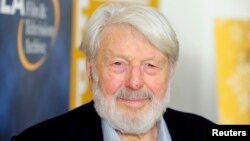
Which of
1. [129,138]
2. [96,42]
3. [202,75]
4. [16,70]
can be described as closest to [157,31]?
[96,42]

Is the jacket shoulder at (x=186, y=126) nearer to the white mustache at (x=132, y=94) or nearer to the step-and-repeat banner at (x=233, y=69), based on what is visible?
the white mustache at (x=132, y=94)

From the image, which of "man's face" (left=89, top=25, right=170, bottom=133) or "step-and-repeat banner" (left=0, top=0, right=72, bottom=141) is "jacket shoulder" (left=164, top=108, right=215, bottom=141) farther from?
"step-and-repeat banner" (left=0, top=0, right=72, bottom=141)

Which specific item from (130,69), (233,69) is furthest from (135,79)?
(233,69)

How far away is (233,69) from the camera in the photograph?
9.23 ft

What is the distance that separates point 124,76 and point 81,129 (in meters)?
0.24

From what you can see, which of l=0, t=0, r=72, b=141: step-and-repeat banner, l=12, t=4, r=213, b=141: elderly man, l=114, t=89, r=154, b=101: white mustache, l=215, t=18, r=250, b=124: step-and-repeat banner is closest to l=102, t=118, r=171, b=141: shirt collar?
l=12, t=4, r=213, b=141: elderly man

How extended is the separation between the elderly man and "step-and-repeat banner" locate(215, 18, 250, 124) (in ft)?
3.80

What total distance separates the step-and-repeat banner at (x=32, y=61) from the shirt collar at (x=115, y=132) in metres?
0.45

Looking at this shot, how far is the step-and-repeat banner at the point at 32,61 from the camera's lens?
1935mm

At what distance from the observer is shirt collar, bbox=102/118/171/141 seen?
1649mm

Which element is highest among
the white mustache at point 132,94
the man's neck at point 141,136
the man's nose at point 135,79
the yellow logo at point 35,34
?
the yellow logo at point 35,34

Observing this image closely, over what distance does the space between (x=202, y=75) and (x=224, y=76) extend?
0.12 meters

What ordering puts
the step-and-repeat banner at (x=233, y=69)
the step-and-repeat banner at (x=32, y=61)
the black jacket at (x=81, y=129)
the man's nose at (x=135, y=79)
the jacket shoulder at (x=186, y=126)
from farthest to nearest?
the step-and-repeat banner at (x=233, y=69) < the step-and-repeat banner at (x=32, y=61) < the jacket shoulder at (x=186, y=126) < the black jacket at (x=81, y=129) < the man's nose at (x=135, y=79)

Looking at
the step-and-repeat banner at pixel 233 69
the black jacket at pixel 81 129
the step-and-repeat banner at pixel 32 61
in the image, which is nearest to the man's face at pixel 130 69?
the black jacket at pixel 81 129
